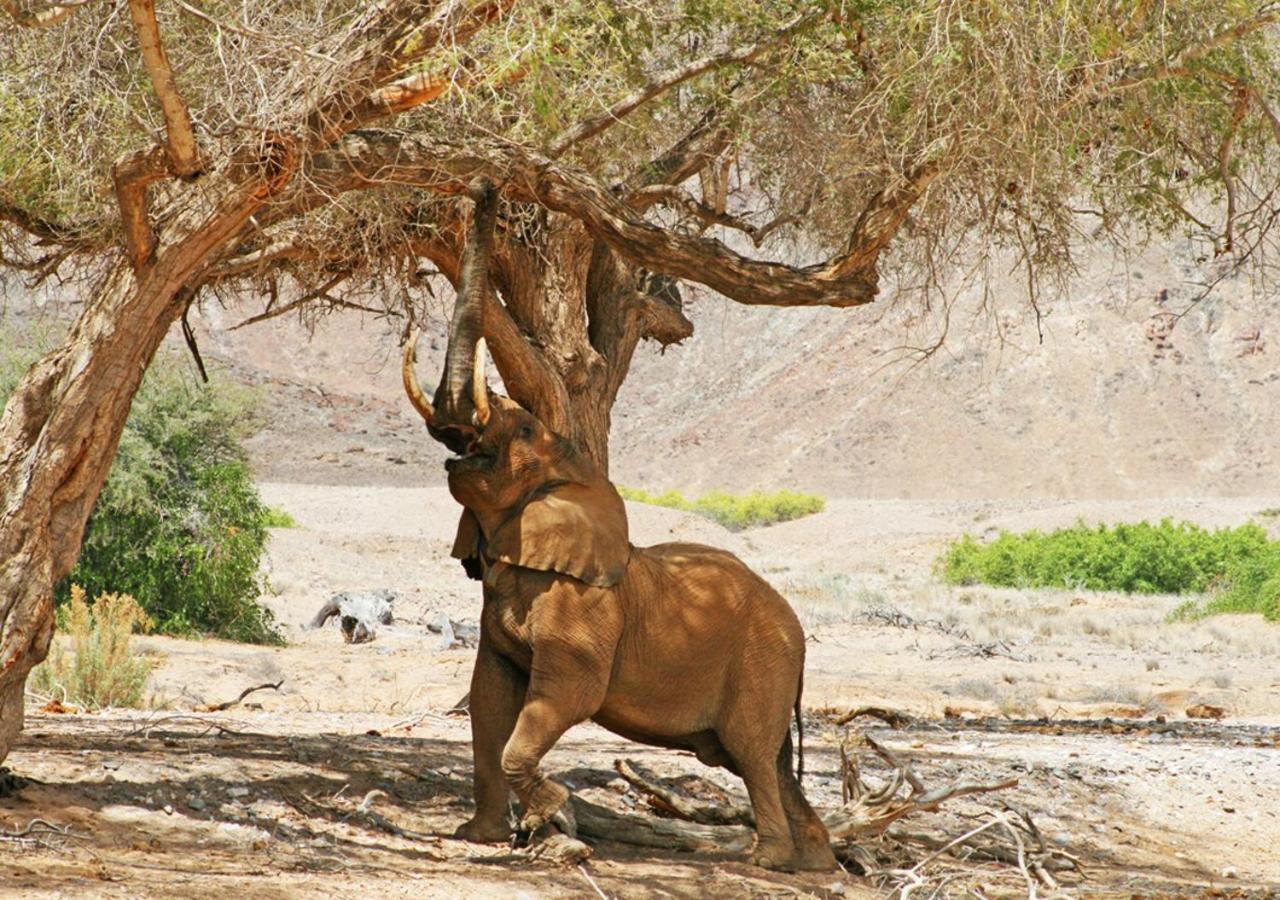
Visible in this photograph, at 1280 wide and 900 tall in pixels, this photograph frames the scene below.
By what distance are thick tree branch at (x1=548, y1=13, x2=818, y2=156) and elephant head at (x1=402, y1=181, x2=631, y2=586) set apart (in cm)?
217

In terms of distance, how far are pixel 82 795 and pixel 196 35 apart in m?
3.92

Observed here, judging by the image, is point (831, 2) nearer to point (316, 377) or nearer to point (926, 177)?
point (926, 177)

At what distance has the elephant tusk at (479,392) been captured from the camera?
6426mm

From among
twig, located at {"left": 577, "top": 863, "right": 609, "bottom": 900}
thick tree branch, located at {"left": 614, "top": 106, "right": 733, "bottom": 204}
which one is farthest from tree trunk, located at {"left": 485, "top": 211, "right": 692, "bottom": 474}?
twig, located at {"left": 577, "top": 863, "right": 609, "bottom": 900}

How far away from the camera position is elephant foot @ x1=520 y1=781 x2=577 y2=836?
6371mm

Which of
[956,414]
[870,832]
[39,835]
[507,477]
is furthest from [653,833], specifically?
[956,414]

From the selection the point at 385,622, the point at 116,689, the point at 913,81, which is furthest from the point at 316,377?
the point at 913,81

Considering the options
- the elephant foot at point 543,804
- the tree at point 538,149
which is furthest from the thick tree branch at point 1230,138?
the elephant foot at point 543,804

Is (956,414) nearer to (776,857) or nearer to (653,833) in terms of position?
(653,833)

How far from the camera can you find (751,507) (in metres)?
53.9

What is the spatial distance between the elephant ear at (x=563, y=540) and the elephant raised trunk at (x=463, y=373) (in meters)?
0.40

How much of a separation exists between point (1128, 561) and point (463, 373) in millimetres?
27153

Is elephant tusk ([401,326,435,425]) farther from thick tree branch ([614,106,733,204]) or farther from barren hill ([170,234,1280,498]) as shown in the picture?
barren hill ([170,234,1280,498])

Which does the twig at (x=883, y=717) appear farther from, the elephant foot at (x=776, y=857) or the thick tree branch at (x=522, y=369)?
the elephant foot at (x=776, y=857)
